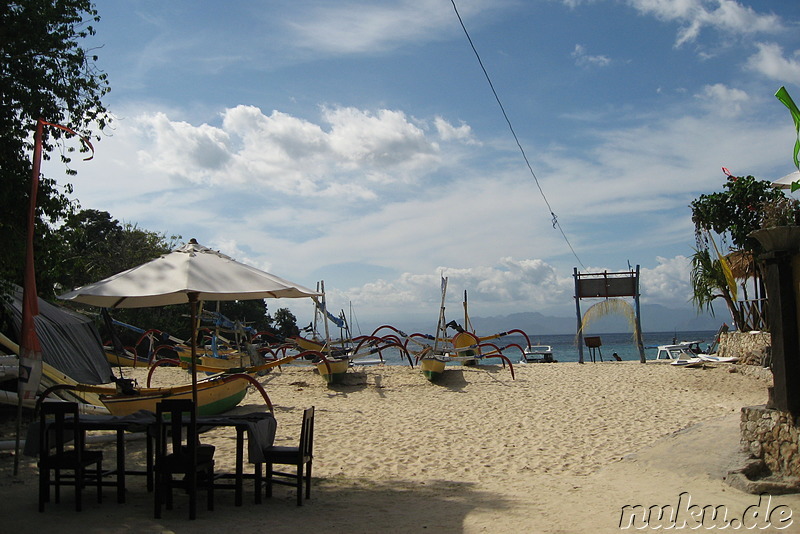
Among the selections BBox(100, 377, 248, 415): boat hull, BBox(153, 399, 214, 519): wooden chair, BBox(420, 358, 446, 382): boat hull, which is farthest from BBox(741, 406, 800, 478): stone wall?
BBox(420, 358, 446, 382): boat hull

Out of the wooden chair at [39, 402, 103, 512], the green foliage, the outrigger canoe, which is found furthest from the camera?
the green foliage

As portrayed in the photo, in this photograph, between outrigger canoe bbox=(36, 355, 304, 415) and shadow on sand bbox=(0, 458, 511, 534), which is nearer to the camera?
shadow on sand bbox=(0, 458, 511, 534)


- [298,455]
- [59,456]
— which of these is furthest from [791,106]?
[59,456]

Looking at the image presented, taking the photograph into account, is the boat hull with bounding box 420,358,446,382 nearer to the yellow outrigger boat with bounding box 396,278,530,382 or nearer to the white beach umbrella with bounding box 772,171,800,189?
the yellow outrigger boat with bounding box 396,278,530,382

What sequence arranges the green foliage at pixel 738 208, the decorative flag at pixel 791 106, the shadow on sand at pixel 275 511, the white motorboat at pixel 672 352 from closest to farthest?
the shadow on sand at pixel 275 511, the decorative flag at pixel 791 106, the green foliage at pixel 738 208, the white motorboat at pixel 672 352

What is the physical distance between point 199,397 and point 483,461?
182 inches

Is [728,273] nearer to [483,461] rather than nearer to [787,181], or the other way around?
[787,181]

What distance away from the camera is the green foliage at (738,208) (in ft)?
40.8

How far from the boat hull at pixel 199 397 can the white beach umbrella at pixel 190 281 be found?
2227 mm

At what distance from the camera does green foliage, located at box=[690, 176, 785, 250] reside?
1245cm

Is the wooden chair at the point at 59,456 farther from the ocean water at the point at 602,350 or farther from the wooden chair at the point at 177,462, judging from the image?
the ocean water at the point at 602,350

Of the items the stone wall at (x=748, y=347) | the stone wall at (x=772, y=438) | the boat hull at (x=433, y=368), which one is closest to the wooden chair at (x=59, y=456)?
the stone wall at (x=772, y=438)

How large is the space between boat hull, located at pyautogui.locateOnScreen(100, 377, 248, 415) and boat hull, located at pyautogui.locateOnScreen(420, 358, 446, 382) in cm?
534

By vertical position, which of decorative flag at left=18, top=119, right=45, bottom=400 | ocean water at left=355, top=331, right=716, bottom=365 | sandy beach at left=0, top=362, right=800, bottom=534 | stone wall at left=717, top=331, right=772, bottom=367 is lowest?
ocean water at left=355, top=331, right=716, bottom=365
